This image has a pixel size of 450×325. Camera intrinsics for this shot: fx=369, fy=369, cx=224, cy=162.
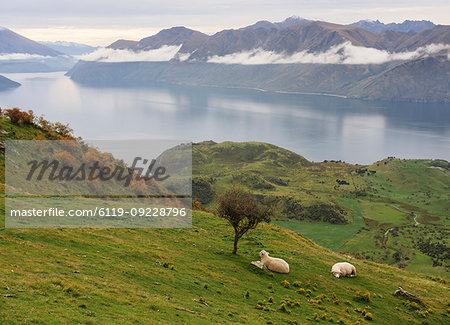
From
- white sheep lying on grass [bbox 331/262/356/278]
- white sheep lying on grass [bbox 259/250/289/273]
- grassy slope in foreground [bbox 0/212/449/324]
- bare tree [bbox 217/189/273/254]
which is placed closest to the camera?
grassy slope in foreground [bbox 0/212/449/324]

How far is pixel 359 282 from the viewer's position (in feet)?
103

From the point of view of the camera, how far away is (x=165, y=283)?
2223 centimetres

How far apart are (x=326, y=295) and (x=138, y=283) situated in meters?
14.1

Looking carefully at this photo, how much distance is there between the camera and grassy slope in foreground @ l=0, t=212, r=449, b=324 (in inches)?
645

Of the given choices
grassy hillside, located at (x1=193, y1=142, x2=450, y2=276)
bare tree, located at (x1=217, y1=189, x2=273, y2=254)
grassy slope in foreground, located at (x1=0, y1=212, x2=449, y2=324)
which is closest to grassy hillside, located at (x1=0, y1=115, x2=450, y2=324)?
grassy slope in foreground, located at (x1=0, y1=212, x2=449, y2=324)

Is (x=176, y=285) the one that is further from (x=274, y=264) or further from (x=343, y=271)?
(x=343, y=271)

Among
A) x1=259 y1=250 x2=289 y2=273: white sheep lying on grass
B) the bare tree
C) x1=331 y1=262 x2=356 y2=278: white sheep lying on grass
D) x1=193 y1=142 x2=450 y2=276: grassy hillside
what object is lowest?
x1=193 y1=142 x2=450 y2=276: grassy hillside

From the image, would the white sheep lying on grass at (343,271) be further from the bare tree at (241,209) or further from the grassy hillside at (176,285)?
the bare tree at (241,209)

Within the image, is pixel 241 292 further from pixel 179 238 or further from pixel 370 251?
pixel 370 251

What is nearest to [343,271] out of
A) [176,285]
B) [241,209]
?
[241,209]

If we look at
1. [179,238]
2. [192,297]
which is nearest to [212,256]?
[179,238]

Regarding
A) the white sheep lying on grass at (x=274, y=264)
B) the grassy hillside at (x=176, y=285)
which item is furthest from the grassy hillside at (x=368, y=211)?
the white sheep lying on grass at (x=274, y=264)

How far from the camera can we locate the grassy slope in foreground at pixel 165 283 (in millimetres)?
16375

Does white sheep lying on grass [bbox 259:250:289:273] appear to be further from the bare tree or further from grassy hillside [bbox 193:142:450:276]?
grassy hillside [bbox 193:142:450:276]
